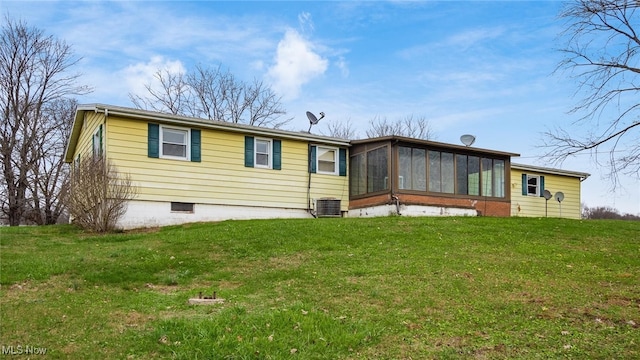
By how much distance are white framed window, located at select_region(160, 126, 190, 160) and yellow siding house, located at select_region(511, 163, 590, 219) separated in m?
14.7

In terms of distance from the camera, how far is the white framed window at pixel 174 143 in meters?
15.6

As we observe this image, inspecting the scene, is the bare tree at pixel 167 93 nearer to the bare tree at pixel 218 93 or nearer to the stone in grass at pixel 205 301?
the bare tree at pixel 218 93

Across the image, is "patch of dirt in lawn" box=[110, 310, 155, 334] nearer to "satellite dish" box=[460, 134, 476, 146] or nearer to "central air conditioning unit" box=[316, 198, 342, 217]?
"central air conditioning unit" box=[316, 198, 342, 217]

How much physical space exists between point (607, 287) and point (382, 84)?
12.7 m

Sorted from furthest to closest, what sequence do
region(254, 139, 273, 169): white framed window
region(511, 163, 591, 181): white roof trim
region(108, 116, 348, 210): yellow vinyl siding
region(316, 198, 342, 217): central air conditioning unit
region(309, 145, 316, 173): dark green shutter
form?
region(511, 163, 591, 181): white roof trim → region(309, 145, 316, 173): dark green shutter → region(316, 198, 342, 217): central air conditioning unit → region(254, 139, 273, 169): white framed window → region(108, 116, 348, 210): yellow vinyl siding

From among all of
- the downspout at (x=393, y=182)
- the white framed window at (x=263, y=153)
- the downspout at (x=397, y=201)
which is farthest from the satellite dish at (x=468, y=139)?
the white framed window at (x=263, y=153)

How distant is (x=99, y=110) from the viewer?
14.9m

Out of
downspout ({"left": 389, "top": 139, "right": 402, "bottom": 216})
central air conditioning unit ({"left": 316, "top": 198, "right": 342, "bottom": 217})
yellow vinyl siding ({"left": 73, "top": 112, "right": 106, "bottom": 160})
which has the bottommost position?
central air conditioning unit ({"left": 316, "top": 198, "right": 342, "bottom": 217})

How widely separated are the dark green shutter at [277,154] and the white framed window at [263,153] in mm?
133

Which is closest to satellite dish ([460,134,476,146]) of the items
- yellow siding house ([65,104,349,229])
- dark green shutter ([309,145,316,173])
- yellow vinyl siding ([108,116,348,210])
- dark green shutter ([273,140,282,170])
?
yellow siding house ([65,104,349,229])

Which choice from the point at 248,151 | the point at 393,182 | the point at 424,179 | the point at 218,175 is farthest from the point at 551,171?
the point at 218,175

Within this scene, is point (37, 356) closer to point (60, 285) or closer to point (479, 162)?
point (60, 285)

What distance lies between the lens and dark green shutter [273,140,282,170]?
17453 mm

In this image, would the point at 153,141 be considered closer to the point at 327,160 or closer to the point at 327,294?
the point at 327,160
